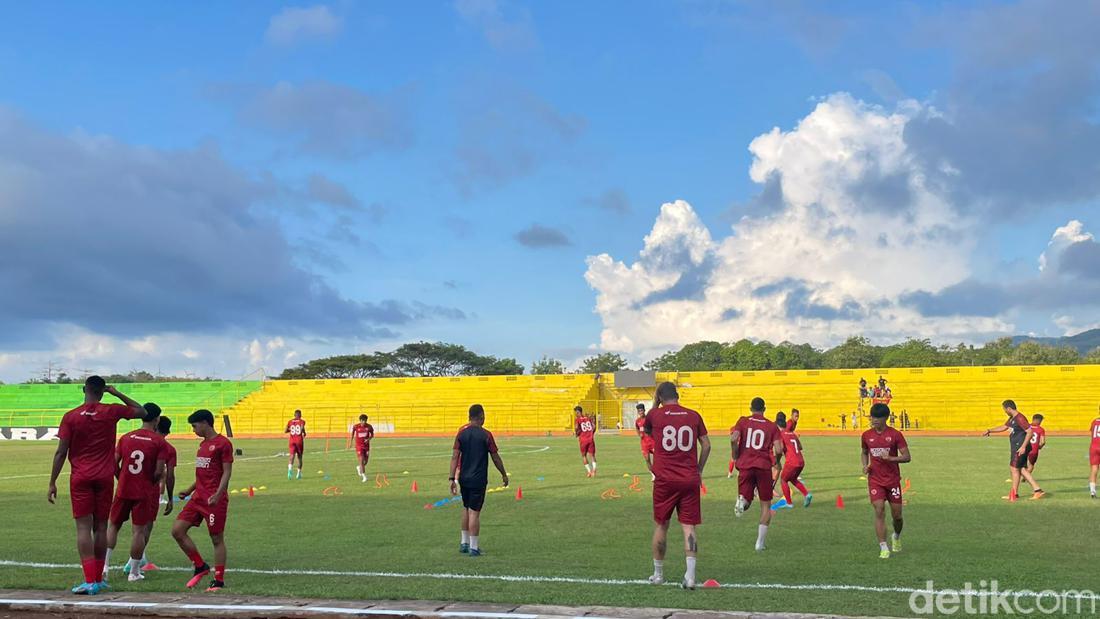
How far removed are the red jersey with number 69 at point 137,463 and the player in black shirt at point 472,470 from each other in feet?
12.9

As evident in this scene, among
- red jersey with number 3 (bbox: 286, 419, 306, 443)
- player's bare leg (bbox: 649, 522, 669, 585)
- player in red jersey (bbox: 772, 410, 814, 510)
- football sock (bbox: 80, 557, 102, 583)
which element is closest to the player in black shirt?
player's bare leg (bbox: 649, 522, 669, 585)

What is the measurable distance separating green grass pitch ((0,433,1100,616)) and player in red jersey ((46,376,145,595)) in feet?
2.26

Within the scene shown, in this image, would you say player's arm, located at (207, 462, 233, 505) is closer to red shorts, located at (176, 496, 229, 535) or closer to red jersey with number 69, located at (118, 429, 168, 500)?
red shorts, located at (176, 496, 229, 535)

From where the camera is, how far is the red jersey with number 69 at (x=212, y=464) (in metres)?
10.2

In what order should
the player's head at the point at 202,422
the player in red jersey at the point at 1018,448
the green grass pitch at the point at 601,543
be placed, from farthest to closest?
the player in red jersey at the point at 1018,448
the player's head at the point at 202,422
the green grass pitch at the point at 601,543

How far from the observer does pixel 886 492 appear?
12.2 meters

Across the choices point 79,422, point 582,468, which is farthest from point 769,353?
point 79,422

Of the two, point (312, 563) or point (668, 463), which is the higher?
point (668, 463)

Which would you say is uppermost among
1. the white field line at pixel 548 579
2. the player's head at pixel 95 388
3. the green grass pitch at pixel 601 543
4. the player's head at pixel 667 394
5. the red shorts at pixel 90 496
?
the player's head at pixel 95 388

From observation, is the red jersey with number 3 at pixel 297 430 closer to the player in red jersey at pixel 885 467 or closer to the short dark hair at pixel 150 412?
the short dark hair at pixel 150 412

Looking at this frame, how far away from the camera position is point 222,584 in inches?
384

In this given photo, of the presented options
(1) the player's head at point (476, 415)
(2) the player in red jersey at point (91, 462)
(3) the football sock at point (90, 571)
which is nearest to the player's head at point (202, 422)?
(2) the player in red jersey at point (91, 462)

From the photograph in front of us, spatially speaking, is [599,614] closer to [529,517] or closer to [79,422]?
[79,422]

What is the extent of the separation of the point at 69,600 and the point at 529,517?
345 inches
